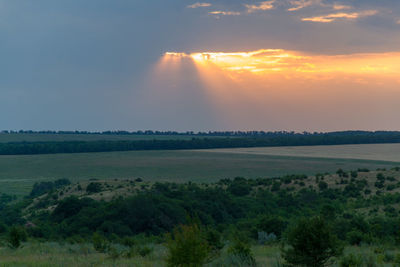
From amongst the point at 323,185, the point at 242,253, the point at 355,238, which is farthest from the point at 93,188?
the point at 242,253

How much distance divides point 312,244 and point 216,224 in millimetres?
27549

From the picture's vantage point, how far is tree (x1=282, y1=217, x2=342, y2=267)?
11828mm

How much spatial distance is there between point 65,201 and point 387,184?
107 feet

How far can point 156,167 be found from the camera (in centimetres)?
10062

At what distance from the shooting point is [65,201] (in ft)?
147

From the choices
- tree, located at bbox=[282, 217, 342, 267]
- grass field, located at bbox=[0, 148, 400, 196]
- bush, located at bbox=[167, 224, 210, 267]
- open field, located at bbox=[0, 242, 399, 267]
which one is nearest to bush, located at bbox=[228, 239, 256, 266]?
open field, located at bbox=[0, 242, 399, 267]

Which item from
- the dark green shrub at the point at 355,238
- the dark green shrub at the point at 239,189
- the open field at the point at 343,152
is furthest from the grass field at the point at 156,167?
the dark green shrub at the point at 355,238

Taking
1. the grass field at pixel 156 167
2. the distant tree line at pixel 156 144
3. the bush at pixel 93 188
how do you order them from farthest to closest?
the distant tree line at pixel 156 144, the grass field at pixel 156 167, the bush at pixel 93 188

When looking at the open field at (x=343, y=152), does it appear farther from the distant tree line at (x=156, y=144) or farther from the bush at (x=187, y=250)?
the bush at (x=187, y=250)

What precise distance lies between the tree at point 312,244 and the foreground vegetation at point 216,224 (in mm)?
24

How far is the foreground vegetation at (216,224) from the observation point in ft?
39.9

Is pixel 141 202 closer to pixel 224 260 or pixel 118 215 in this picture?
pixel 118 215

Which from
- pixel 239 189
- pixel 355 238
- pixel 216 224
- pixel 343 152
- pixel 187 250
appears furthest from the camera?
pixel 343 152

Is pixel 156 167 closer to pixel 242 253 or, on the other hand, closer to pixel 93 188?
pixel 93 188
